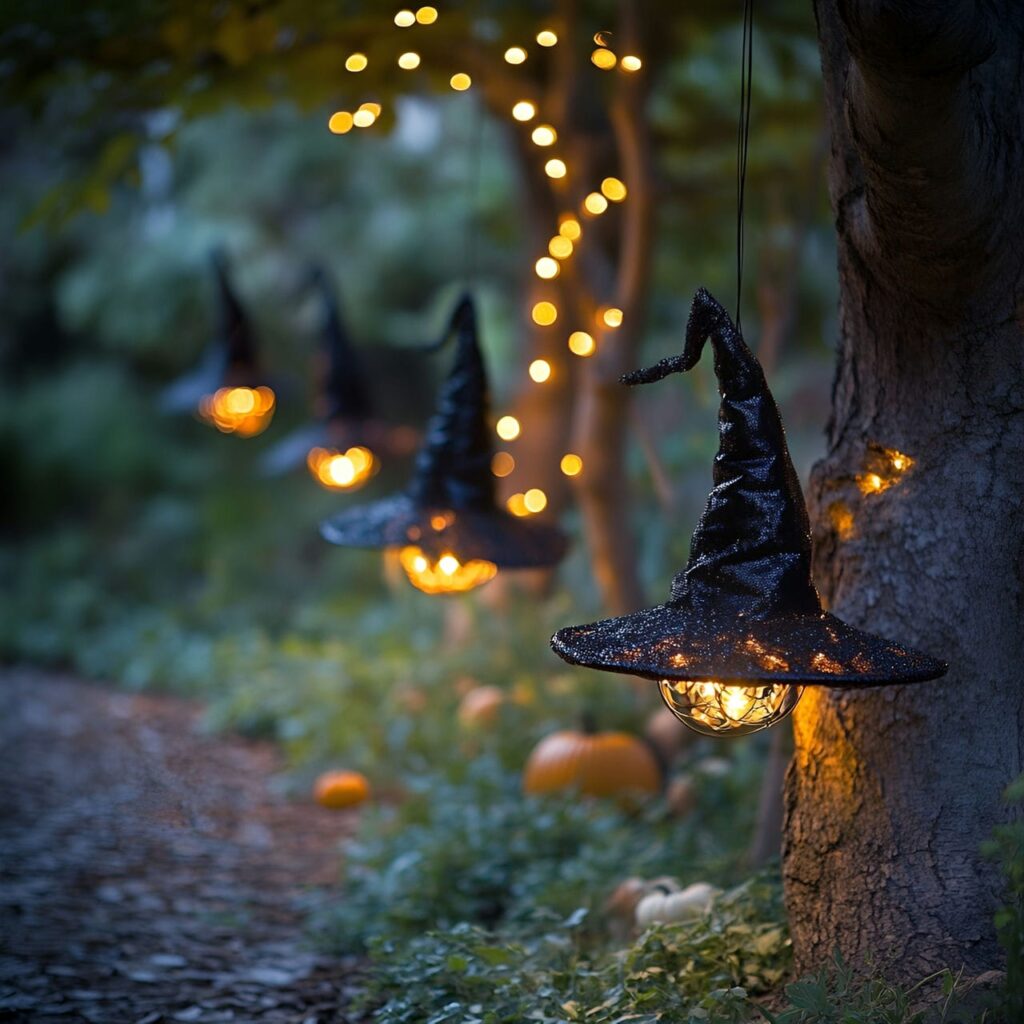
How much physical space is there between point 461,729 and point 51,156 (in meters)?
8.35

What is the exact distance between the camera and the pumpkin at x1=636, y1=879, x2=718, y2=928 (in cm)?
367

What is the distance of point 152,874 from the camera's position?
502cm

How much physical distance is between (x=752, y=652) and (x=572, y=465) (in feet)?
12.7

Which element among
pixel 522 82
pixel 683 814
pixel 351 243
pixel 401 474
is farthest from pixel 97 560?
pixel 683 814

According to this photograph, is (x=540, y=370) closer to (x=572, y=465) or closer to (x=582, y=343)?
(x=582, y=343)

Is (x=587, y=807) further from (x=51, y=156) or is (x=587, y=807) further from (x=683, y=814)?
(x=51, y=156)

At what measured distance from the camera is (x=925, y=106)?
2.37 meters

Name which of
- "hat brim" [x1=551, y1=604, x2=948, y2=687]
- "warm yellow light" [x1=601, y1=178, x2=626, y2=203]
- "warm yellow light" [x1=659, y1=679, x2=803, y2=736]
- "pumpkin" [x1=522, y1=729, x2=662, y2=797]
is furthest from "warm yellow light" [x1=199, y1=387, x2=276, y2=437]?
"hat brim" [x1=551, y1=604, x2=948, y2=687]

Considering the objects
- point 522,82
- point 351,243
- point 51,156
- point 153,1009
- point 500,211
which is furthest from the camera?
point 51,156

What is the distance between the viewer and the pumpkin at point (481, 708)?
6516 millimetres

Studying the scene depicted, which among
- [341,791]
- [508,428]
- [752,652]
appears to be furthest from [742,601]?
[341,791]

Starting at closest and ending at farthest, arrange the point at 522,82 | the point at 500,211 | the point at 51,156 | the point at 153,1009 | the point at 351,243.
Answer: the point at 153,1009 → the point at 522,82 → the point at 500,211 → the point at 351,243 → the point at 51,156

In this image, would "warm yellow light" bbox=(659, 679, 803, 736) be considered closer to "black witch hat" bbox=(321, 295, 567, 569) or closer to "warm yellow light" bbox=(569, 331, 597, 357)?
"black witch hat" bbox=(321, 295, 567, 569)

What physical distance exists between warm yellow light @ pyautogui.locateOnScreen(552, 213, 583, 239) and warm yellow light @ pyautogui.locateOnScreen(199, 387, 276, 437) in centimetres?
184
